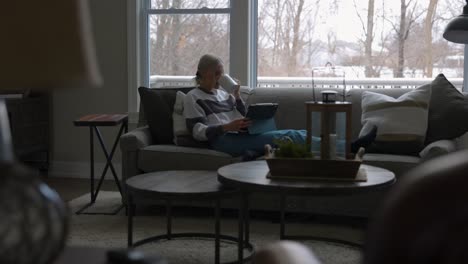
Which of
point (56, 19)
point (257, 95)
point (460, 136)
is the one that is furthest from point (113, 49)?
point (56, 19)

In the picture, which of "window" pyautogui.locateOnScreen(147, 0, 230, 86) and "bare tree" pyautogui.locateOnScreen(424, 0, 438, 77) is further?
"window" pyautogui.locateOnScreen(147, 0, 230, 86)

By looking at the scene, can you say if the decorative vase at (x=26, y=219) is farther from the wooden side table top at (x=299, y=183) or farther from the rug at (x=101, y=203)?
the rug at (x=101, y=203)

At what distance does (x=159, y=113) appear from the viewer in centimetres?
439

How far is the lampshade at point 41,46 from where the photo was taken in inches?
36.8

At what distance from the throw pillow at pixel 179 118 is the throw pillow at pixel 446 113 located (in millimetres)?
1529

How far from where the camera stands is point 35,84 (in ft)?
3.06

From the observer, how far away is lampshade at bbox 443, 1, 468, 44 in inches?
138

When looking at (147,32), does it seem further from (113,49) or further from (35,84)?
(35,84)

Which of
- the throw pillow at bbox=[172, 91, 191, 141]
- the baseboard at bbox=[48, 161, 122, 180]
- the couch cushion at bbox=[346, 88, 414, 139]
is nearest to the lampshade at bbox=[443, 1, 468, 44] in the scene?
the couch cushion at bbox=[346, 88, 414, 139]

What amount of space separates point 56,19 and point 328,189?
1.81 metres

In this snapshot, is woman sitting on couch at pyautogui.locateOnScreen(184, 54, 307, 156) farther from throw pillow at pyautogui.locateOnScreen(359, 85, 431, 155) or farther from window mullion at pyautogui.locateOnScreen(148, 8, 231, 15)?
window mullion at pyautogui.locateOnScreen(148, 8, 231, 15)

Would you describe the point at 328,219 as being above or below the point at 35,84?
below

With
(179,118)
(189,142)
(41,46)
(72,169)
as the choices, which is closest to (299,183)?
(189,142)

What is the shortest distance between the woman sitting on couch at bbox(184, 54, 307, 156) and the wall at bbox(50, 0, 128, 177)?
1487mm
